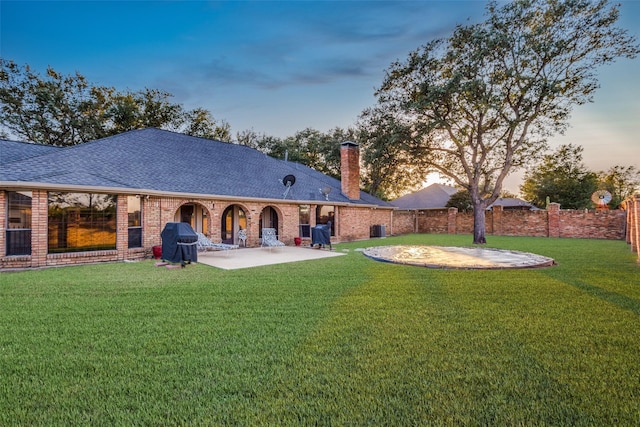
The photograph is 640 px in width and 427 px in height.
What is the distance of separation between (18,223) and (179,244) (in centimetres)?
511

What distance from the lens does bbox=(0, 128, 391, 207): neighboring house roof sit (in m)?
9.66

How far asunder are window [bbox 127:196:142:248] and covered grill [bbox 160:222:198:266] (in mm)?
2622

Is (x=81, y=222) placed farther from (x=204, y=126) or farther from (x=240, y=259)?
(x=204, y=126)

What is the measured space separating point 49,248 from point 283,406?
10.9 metres

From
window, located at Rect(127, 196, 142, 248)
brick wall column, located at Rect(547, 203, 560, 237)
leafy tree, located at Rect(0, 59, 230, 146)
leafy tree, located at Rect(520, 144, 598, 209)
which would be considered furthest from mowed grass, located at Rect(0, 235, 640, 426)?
leafy tree, located at Rect(520, 144, 598, 209)

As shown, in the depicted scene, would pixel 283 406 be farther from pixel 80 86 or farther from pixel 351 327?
pixel 80 86

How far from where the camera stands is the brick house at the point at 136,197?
885 centimetres

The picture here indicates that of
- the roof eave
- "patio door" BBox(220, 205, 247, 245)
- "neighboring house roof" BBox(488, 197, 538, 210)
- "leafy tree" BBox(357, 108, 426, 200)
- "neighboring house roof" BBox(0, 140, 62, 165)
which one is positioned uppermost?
"leafy tree" BBox(357, 108, 426, 200)

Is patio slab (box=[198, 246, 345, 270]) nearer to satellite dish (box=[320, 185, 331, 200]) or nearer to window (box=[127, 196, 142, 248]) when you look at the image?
window (box=[127, 196, 142, 248])

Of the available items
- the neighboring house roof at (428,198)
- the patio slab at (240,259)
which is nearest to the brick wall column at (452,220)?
the neighboring house roof at (428,198)

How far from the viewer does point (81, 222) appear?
32.9ft

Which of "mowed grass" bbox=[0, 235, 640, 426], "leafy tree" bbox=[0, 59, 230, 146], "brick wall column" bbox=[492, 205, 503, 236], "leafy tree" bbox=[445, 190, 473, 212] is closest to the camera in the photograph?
"mowed grass" bbox=[0, 235, 640, 426]

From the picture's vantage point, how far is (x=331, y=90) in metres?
15.3

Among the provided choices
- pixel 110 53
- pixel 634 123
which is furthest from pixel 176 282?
pixel 634 123
